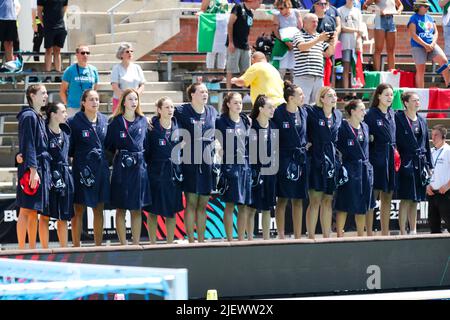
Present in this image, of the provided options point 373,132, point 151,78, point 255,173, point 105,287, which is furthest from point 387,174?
point 105,287

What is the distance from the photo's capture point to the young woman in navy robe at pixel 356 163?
43.7 feet

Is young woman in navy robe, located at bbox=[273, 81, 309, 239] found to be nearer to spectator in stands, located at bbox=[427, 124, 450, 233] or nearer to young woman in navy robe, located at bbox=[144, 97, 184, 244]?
young woman in navy robe, located at bbox=[144, 97, 184, 244]

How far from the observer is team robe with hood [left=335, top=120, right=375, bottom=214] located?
43.7ft

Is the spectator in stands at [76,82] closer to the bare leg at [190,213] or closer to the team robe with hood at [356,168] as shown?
the bare leg at [190,213]

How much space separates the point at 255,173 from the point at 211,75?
371 cm

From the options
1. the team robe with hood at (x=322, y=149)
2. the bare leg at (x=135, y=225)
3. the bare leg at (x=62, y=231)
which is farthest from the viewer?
the team robe with hood at (x=322, y=149)

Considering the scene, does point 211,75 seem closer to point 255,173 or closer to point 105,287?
point 255,173

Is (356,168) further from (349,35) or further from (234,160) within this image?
(349,35)

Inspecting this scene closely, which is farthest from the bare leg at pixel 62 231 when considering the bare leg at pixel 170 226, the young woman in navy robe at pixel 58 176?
the bare leg at pixel 170 226

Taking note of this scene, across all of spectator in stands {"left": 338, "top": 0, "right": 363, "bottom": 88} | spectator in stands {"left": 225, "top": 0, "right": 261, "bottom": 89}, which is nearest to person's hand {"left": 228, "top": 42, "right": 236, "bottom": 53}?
spectator in stands {"left": 225, "top": 0, "right": 261, "bottom": 89}

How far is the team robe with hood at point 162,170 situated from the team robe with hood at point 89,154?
0.53 metres

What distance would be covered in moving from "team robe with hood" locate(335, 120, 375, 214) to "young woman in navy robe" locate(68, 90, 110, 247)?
114 inches

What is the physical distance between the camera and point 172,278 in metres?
6.45
